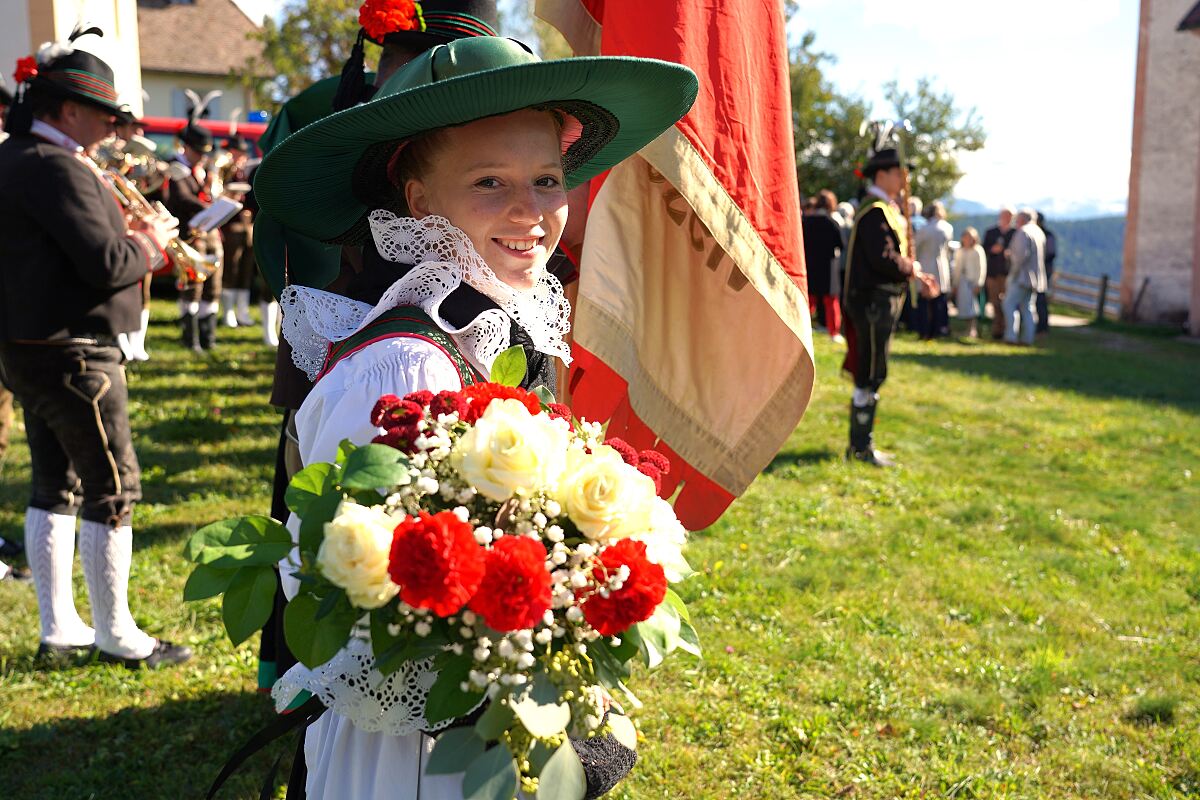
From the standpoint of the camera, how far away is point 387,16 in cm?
259

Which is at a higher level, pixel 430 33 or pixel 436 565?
pixel 430 33

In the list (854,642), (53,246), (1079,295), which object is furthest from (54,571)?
(1079,295)

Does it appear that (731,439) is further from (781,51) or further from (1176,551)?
(1176,551)

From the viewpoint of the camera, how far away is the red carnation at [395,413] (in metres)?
1.49

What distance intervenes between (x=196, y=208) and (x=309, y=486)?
10442mm

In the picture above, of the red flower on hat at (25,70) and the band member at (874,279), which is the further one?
the band member at (874,279)

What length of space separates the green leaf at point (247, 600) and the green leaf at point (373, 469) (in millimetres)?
244

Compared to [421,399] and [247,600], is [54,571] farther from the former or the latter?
[421,399]

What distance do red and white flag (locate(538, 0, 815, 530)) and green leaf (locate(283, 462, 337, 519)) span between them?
144 centimetres

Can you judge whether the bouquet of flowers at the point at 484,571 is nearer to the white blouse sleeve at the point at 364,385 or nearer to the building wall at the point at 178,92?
the white blouse sleeve at the point at 364,385

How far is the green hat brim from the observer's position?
177 cm

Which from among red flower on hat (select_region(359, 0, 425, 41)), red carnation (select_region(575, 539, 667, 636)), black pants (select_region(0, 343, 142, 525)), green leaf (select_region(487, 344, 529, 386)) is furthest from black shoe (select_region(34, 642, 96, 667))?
red carnation (select_region(575, 539, 667, 636))

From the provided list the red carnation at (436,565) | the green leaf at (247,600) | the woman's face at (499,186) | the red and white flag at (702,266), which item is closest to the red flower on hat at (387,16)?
the red and white flag at (702,266)

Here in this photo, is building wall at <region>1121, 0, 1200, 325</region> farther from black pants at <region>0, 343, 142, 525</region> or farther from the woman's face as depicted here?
the woman's face
